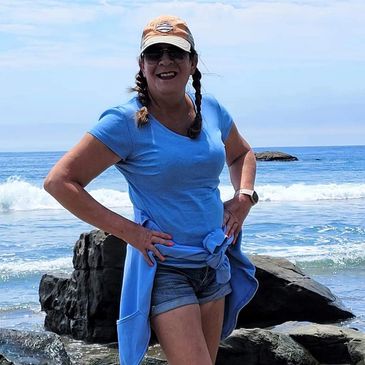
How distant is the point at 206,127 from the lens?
3.57 meters

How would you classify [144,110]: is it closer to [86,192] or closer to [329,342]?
[86,192]

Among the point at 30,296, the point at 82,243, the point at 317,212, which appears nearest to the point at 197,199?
the point at 82,243

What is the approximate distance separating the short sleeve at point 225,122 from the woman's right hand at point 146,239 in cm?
65

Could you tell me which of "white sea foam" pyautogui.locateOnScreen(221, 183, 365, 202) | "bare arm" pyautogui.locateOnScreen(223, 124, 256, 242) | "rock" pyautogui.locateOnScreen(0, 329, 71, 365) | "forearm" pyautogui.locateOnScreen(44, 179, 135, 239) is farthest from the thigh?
"white sea foam" pyautogui.locateOnScreen(221, 183, 365, 202)

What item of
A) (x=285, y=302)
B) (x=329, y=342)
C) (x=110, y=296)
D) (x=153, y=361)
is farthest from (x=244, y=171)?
(x=285, y=302)

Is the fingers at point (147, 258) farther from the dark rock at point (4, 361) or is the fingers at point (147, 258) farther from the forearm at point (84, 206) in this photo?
the dark rock at point (4, 361)

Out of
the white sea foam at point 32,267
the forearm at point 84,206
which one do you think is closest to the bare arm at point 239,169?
the forearm at point 84,206

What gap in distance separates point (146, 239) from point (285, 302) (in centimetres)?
513

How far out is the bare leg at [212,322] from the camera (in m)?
3.51

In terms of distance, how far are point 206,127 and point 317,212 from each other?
2007 centimetres

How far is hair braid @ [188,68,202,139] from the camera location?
3.45 metres

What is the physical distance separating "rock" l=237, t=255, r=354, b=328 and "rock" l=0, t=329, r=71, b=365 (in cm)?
245

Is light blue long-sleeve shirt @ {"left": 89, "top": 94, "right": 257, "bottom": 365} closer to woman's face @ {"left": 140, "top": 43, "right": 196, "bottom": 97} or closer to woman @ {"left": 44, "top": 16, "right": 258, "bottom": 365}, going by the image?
woman @ {"left": 44, "top": 16, "right": 258, "bottom": 365}

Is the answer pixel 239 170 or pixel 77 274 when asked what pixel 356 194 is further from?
pixel 239 170
